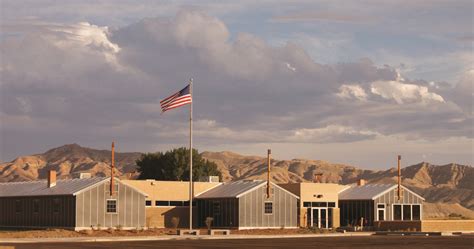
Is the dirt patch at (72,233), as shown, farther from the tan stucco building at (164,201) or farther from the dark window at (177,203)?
the dark window at (177,203)

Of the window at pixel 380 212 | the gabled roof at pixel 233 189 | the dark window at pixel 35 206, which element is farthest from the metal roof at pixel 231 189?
the dark window at pixel 35 206

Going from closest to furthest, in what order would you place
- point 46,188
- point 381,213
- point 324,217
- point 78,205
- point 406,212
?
point 78,205 → point 46,188 → point 324,217 → point 381,213 → point 406,212

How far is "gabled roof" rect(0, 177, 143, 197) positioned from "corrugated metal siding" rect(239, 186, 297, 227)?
11.9 metres

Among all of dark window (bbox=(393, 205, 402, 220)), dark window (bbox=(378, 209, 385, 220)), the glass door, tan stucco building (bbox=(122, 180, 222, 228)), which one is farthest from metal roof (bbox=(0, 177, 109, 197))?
dark window (bbox=(393, 205, 402, 220))

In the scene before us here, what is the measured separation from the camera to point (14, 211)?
74.2 meters

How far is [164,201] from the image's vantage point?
3012 inches

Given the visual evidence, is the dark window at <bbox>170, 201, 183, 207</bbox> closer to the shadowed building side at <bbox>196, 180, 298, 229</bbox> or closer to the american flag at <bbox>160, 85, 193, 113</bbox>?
the shadowed building side at <bbox>196, 180, 298, 229</bbox>

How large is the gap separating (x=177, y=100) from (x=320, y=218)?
2312 centimetres

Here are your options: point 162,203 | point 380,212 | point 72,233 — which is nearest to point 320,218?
point 380,212

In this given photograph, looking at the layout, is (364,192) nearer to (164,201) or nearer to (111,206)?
(164,201)

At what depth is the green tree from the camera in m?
105

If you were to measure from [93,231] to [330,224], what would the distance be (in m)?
26.0

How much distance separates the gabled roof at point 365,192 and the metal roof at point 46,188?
25774 mm

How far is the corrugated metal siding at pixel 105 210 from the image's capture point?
67188 millimetres
